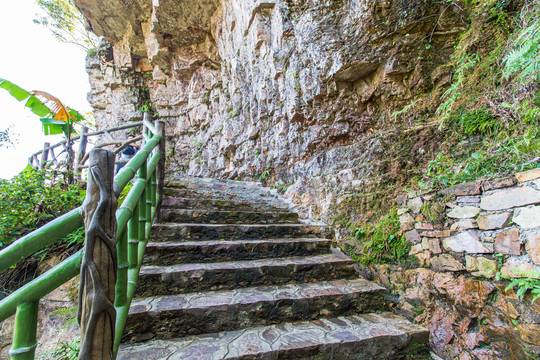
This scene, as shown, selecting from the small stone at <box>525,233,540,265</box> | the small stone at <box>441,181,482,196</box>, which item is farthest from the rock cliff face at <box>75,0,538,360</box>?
the small stone at <box>441,181,482,196</box>

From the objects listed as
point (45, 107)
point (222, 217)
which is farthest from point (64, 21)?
point (222, 217)

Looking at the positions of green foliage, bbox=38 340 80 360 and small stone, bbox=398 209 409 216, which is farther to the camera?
small stone, bbox=398 209 409 216

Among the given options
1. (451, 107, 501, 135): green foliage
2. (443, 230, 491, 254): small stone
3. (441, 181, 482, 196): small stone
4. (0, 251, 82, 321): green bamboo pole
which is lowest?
(443, 230, 491, 254): small stone

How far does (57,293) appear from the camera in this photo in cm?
226

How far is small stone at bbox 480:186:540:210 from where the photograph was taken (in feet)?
4.93

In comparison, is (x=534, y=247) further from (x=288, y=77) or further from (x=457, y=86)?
(x=288, y=77)

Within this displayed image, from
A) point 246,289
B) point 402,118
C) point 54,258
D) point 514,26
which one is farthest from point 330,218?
point 54,258

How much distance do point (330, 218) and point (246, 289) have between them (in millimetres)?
1571

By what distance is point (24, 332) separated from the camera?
0.76 m

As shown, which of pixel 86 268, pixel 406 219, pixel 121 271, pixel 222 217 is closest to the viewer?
pixel 86 268

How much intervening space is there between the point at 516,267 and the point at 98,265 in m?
2.36

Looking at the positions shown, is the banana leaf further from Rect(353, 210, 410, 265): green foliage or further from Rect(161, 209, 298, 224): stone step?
Rect(353, 210, 410, 265): green foliage

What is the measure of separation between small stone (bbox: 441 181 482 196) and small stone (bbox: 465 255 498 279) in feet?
1.61

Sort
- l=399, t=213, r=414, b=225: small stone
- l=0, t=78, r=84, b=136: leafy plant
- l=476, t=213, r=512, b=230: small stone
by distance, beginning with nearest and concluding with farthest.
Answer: l=476, t=213, r=512, b=230: small stone, l=399, t=213, r=414, b=225: small stone, l=0, t=78, r=84, b=136: leafy plant
